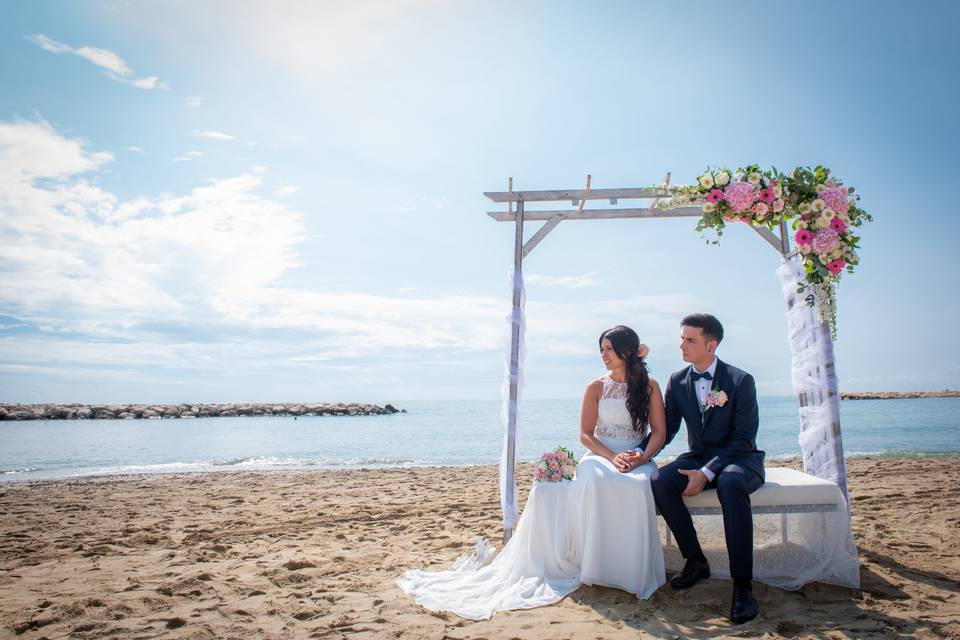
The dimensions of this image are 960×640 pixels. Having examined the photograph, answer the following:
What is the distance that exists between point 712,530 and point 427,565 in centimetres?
237

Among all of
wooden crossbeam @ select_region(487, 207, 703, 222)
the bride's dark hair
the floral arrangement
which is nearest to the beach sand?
the bride's dark hair

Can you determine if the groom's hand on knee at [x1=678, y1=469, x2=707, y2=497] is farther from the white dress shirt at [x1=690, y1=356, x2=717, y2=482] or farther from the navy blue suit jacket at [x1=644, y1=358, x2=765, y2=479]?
the white dress shirt at [x1=690, y1=356, x2=717, y2=482]

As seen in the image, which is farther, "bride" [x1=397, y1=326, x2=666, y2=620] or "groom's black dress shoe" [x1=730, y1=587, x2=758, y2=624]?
"bride" [x1=397, y1=326, x2=666, y2=620]

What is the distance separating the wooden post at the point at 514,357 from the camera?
→ 5750 millimetres

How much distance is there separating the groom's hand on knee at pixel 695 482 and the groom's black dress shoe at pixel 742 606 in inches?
26.5

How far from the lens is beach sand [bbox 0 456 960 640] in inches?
147

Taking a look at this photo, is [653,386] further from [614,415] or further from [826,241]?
[826,241]

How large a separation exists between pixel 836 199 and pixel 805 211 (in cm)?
24

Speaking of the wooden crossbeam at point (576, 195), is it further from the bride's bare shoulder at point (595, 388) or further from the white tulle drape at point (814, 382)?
the bride's bare shoulder at point (595, 388)

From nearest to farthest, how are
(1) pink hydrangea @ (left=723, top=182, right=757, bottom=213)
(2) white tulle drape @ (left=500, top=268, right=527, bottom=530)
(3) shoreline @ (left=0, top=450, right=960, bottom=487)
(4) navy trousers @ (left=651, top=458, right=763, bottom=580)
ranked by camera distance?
1. (4) navy trousers @ (left=651, top=458, right=763, bottom=580)
2. (1) pink hydrangea @ (left=723, top=182, right=757, bottom=213)
3. (2) white tulle drape @ (left=500, top=268, right=527, bottom=530)
4. (3) shoreline @ (left=0, top=450, right=960, bottom=487)

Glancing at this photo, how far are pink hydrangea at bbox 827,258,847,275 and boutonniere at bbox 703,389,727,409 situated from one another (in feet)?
5.31

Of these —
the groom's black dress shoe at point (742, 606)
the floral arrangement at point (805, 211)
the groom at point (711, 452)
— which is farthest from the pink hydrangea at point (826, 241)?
the groom's black dress shoe at point (742, 606)

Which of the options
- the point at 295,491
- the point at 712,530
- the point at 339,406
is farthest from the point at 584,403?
the point at 339,406

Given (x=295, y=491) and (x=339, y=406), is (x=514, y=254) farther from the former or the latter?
(x=339, y=406)
